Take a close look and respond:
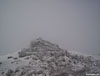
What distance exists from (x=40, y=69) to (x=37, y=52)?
460 centimetres

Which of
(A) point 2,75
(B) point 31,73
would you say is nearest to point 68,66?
(B) point 31,73

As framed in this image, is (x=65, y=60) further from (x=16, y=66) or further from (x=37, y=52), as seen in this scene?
(x=16, y=66)

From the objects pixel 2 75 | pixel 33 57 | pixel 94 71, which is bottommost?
pixel 94 71

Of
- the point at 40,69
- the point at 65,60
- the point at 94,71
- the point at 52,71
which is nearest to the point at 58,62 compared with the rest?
the point at 65,60

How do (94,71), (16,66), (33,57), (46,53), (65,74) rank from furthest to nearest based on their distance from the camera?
(46,53)
(33,57)
(94,71)
(16,66)
(65,74)

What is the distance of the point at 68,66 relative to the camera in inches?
481

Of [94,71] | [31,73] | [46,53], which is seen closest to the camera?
[31,73]

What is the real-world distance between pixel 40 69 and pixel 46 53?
13.6ft

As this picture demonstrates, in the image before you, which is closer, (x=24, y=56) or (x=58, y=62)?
(x=58, y=62)

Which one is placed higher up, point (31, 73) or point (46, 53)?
point (46, 53)

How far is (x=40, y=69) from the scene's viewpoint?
1065cm

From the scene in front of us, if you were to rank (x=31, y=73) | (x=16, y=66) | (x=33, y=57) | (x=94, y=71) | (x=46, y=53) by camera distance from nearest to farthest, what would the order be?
1. (x=31, y=73)
2. (x=16, y=66)
3. (x=94, y=71)
4. (x=33, y=57)
5. (x=46, y=53)

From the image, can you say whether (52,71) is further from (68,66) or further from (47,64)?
(68,66)

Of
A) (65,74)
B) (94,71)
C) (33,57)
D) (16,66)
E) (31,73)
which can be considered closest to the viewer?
(31,73)
